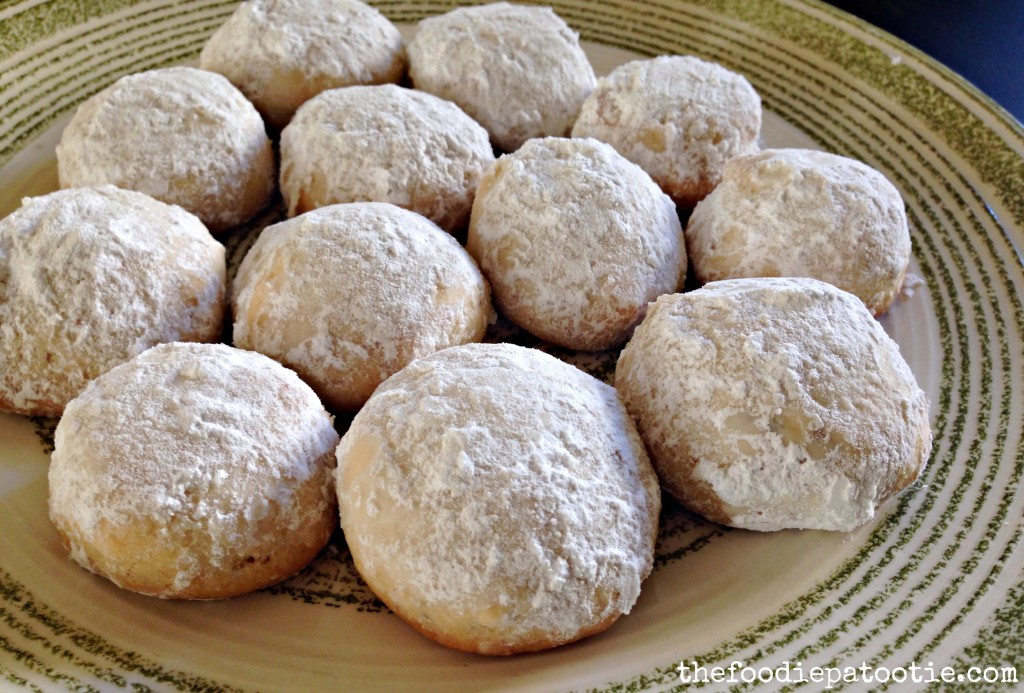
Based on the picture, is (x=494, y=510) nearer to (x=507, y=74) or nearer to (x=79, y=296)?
(x=79, y=296)

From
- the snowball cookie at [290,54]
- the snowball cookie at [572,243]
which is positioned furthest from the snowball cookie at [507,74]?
the snowball cookie at [572,243]

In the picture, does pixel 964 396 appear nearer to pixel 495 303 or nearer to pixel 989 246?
pixel 989 246

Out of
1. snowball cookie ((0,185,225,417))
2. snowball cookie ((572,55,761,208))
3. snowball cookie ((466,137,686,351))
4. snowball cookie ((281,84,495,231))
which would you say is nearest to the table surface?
snowball cookie ((572,55,761,208))

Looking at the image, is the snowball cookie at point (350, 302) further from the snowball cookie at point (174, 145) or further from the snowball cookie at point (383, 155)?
the snowball cookie at point (174, 145)

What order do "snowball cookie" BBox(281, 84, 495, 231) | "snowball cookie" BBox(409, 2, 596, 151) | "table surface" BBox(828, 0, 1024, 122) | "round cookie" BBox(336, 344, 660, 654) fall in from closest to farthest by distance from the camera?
"round cookie" BBox(336, 344, 660, 654) < "snowball cookie" BBox(281, 84, 495, 231) < "snowball cookie" BBox(409, 2, 596, 151) < "table surface" BBox(828, 0, 1024, 122)

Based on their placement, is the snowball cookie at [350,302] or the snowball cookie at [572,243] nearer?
the snowball cookie at [350,302]

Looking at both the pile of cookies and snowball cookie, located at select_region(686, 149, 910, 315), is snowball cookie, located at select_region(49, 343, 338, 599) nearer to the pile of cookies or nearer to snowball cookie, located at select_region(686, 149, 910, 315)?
the pile of cookies
